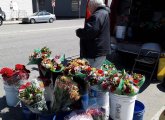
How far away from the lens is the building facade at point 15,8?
27.7 metres

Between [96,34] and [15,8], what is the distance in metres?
24.9

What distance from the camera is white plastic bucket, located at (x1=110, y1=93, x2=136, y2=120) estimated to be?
4.07 meters

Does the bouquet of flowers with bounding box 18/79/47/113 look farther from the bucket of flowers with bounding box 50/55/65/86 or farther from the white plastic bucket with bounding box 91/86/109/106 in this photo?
the white plastic bucket with bounding box 91/86/109/106

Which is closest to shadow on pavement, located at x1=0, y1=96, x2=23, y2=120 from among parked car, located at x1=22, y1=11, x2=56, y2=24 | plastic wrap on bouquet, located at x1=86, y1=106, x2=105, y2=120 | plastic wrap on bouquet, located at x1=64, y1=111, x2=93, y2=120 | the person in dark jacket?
plastic wrap on bouquet, located at x1=64, y1=111, x2=93, y2=120

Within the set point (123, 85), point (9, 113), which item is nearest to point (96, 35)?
point (123, 85)

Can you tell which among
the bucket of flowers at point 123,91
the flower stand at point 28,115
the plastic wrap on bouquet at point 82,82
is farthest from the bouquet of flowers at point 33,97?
the bucket of flowers at point 123,91

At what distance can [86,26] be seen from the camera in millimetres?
4469

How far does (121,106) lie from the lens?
4113 millimetres

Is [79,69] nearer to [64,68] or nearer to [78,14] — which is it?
[64,68]

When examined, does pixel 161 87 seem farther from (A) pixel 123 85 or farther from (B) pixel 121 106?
(A) pixel 123 85

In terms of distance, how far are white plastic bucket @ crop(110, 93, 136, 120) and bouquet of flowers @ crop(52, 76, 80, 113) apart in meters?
0.61

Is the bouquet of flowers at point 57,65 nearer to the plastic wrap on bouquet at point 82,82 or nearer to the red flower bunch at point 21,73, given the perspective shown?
Answer: the plastic wrap on bouquet at point 82,82

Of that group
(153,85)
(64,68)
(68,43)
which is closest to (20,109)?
(64,68)

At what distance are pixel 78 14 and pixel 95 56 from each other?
31693 millimetres
